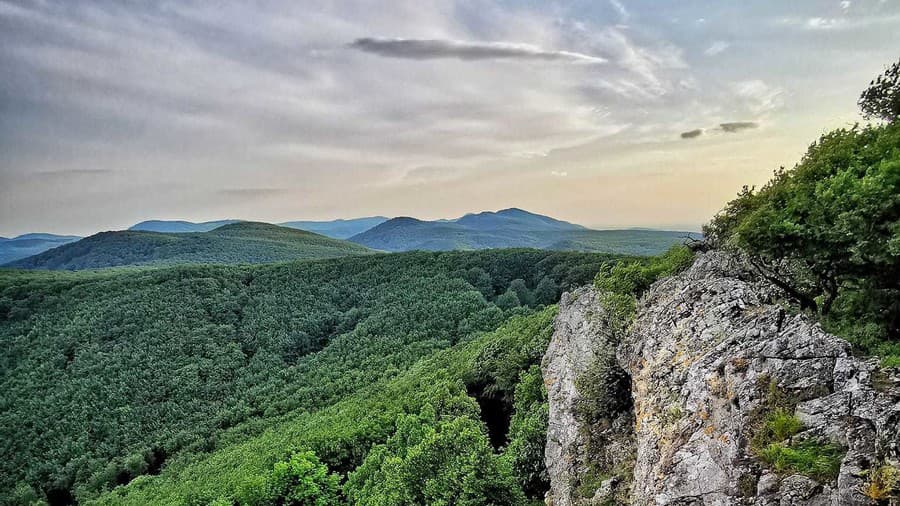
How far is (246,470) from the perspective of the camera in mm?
36906

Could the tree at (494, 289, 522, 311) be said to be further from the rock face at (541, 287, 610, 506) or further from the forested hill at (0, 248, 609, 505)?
the rock face at (541, 287, 610, 506)

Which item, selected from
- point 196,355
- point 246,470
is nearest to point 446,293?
point 196,355

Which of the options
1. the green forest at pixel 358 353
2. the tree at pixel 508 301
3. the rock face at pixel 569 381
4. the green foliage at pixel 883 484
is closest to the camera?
the green foliage at pixel 883 484

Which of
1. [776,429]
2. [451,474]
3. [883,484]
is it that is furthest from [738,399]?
[451,474]

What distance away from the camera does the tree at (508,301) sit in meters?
92.5

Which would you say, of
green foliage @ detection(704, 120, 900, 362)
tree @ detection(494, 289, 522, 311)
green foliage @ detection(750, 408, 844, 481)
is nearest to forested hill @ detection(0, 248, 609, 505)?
tree @ detection(494, 289, 522, 311)

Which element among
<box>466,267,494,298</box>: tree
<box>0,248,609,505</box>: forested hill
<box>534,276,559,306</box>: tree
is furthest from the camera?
<box>466,267,494,298</box>: tree

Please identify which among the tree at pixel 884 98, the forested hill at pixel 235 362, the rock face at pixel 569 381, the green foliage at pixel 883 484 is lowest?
the forested hill at pixel 235 362

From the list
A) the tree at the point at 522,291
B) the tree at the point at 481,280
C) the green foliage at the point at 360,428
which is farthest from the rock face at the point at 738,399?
the tree at the point at 481,280

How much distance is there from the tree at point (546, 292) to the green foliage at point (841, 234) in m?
72.9

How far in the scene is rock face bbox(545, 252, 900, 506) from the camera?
25.3ft

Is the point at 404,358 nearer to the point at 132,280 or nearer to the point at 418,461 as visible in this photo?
the point at 418,461

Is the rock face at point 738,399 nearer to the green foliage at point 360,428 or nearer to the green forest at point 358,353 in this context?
the green forest at point 358,353

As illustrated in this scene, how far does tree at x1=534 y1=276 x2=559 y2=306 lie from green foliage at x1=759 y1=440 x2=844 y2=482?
80.3 m
